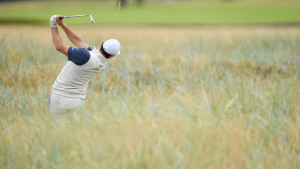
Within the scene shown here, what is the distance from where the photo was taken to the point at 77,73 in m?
3.11

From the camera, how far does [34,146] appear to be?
2.42 m

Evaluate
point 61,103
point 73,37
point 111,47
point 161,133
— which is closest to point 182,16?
point 73,37

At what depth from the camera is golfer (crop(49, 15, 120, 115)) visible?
304 cm

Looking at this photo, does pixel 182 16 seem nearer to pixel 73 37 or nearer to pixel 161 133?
pixel 73 37

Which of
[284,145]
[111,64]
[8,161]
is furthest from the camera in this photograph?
[111,64]

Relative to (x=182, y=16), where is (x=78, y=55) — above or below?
below

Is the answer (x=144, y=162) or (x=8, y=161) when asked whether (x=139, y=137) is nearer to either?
(x=144, y=162)

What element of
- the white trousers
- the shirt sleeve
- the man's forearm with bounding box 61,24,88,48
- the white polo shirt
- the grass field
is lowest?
the grass field

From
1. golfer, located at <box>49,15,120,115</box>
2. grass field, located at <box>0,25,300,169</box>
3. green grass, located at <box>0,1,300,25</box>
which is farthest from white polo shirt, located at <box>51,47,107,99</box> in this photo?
green grass, located at <box>0,1,300,25</box>

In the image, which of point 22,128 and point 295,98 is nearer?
point 22,128

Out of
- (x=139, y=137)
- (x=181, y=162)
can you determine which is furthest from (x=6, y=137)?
(x=181, y=162)

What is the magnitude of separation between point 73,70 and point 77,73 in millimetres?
50

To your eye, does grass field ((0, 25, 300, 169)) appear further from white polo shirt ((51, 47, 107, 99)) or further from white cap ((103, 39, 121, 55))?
white cap ((103, 39, 121, 55))

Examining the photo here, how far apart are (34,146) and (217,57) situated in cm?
397
